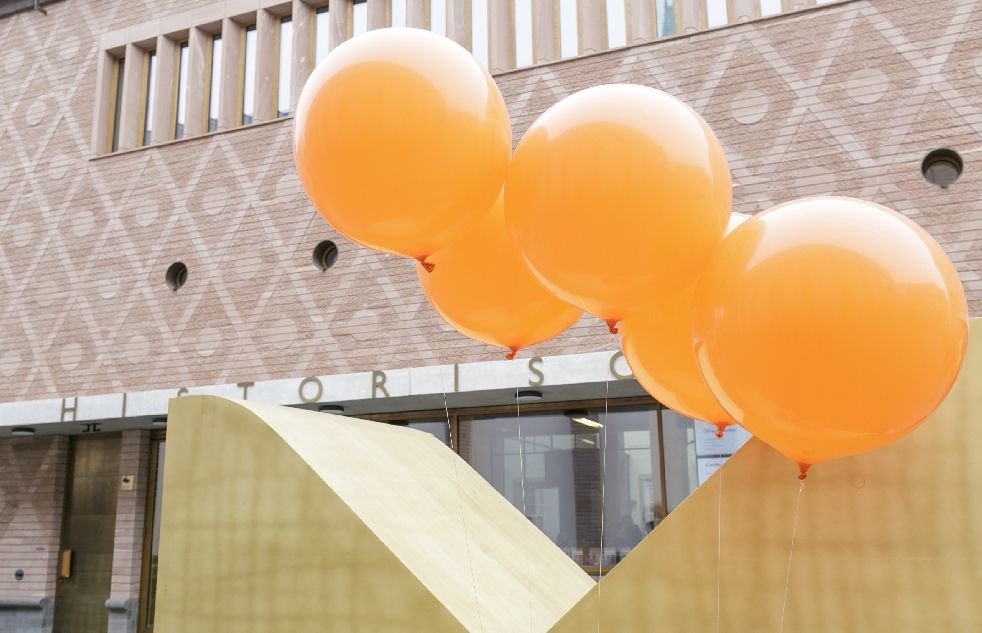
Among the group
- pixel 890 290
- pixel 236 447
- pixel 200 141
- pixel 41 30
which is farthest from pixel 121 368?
pixel 890 290

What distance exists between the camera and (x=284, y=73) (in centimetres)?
1050

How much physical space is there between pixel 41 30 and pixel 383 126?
1177 centimetres

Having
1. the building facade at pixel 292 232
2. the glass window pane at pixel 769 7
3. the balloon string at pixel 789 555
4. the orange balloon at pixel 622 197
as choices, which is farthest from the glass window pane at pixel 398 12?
the balloon string at pixel 789 555

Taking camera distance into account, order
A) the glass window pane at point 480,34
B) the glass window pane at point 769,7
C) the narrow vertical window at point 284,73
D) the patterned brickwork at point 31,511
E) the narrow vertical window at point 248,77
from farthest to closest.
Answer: the patterned brickwork at point 31,511 < the narrow vertical window at point 248,77 < the narrow vertical window at point 284,73 < the glass window pane at point 480,34 < the glass window pane at point 769,7

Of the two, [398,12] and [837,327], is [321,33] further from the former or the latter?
[837,327]

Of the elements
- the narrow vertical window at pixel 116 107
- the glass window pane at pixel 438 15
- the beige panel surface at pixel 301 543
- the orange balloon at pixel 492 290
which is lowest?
the beige panel surface at pixel 301 543

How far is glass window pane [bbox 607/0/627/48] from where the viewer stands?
9.11m

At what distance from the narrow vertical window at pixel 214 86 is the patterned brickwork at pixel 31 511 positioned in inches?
183

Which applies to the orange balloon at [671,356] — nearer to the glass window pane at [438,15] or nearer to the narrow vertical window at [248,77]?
the glass window pane at [438,15]

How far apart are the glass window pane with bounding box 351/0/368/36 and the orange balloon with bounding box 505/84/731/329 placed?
8.34m

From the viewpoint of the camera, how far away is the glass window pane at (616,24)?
9109 millimetres

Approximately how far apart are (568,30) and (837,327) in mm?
7876

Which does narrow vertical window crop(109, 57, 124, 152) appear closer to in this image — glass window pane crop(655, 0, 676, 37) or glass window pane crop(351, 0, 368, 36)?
glass window pane crop(351, 0, 368, 36)

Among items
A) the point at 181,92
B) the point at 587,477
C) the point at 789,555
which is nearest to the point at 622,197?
the point at 789,555
